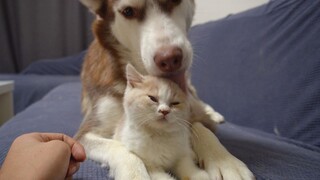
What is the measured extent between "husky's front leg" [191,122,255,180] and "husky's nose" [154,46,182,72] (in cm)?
24

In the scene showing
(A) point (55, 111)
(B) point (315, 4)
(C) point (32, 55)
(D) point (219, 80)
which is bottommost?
(C) point (32, 55)

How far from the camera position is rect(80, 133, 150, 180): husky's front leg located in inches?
33.2

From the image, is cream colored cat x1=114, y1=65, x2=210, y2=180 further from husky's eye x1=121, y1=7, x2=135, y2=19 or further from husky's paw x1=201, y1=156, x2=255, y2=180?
husky's eye x1=121, y1=7, x2=135, y2=19

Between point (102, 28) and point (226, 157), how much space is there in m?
0.76

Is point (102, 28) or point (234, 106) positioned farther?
point (234, 106)

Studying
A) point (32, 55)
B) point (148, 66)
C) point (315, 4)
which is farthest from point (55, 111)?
point (32, 55)

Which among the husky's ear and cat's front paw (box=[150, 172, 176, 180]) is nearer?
cat's front paw (box=[150, 172, 176, 180])

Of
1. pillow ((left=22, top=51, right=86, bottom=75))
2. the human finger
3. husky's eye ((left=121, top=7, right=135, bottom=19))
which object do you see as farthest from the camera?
pillow ((left=22, top=51, right=86, bottom=75))

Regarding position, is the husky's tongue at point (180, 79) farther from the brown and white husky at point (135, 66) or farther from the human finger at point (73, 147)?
the human finger at point (73, 147)

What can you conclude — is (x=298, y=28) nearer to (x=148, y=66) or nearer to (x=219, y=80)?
(x=219, y=80)

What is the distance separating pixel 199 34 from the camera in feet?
7.45

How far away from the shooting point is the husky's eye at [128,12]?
122cm

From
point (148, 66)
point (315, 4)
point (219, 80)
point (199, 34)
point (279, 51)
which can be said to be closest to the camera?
point (148, 66)

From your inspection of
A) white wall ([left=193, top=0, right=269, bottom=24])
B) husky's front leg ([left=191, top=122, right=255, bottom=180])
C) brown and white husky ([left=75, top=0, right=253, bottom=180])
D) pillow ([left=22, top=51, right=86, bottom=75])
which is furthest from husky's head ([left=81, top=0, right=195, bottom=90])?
pillow ([left=22, top=51, right=86, bottom=75])
